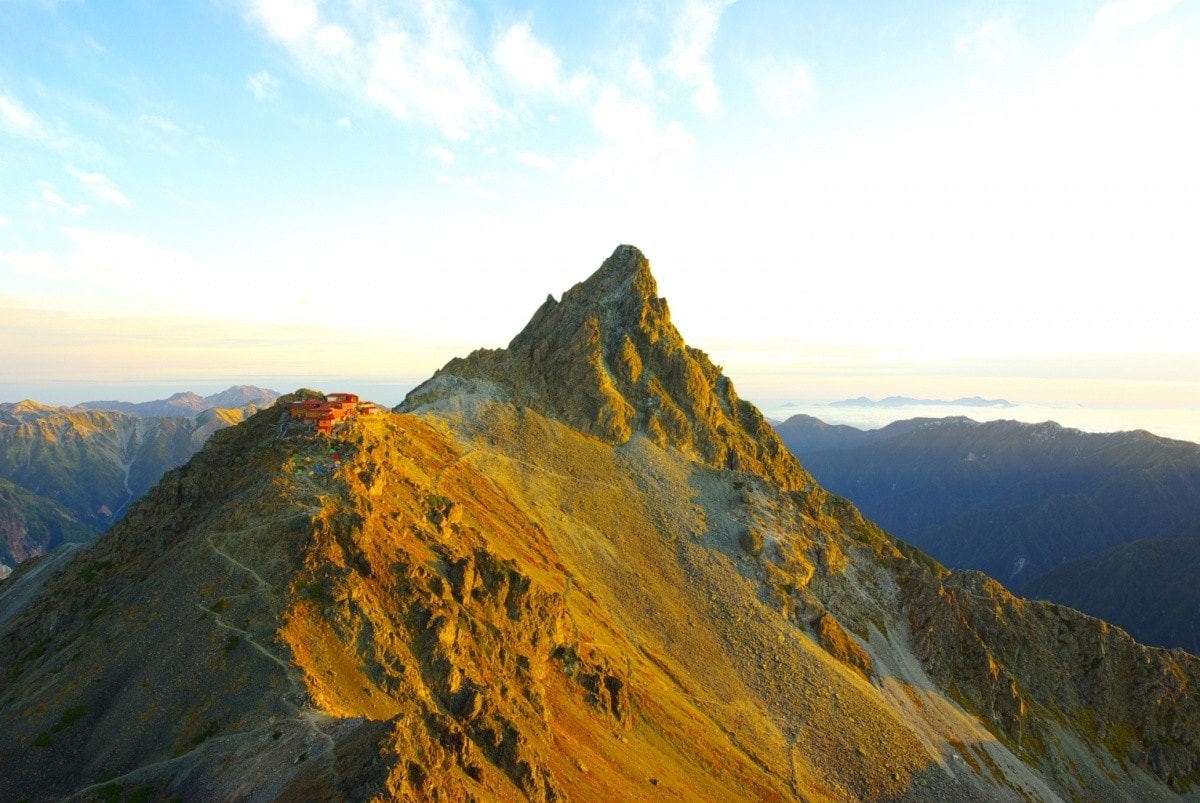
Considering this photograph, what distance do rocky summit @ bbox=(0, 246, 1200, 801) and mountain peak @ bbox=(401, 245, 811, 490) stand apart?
0.70 meters

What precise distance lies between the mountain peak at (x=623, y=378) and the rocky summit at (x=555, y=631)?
0.70 m

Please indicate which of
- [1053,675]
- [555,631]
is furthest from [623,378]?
[1053,675]

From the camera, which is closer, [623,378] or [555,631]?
[555,631]

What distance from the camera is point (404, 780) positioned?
34.8m

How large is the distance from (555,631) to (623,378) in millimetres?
69693

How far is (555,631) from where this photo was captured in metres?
71.2

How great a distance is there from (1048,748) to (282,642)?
123198mm

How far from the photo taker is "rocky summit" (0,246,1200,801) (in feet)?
146

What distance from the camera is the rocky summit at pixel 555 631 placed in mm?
44625

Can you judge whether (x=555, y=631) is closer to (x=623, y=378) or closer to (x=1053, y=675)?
(x=623, y=378)

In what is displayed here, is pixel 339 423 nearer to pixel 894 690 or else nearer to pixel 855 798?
pixel 855 798

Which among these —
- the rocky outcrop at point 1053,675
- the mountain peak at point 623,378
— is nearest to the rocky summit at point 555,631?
the rocky outcrop at point 1053,675

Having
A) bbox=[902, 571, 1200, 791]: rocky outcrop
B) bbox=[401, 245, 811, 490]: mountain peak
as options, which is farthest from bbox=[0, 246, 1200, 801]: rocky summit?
bbox=[401, 245, 811, 490]: mountain peak

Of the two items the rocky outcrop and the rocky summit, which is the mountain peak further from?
the rocky outcrop
